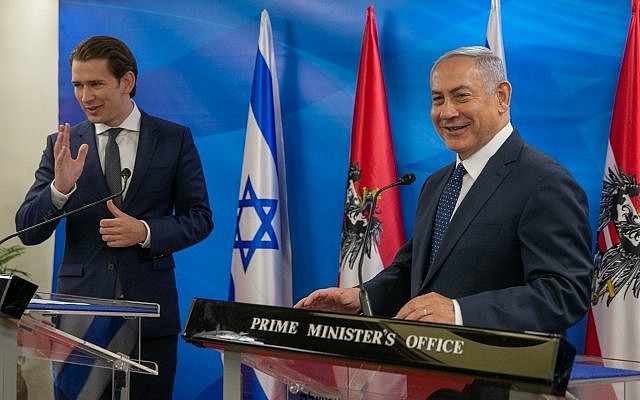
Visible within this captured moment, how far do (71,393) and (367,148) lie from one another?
2.46 m

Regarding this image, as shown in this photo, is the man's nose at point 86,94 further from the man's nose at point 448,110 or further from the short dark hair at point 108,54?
the man's nose at point 448,110

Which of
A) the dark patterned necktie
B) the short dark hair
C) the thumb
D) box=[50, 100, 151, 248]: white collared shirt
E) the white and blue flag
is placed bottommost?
the thumb

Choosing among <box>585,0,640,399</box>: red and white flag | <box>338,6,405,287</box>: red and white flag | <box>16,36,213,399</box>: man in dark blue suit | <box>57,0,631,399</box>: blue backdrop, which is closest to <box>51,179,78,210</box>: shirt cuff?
<box>16,36,213,399</box>: man in dark blue suit

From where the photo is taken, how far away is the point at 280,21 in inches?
221

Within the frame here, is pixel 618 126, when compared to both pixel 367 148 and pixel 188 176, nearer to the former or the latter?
pixel 367 148

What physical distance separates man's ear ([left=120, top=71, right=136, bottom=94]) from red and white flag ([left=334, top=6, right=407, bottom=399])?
1.38 meters

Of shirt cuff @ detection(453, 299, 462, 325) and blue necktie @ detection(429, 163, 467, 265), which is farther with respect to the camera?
blue necktie @ detection(429, 163, 467, 265)

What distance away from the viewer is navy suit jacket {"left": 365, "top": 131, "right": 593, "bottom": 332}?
2258 millimetres

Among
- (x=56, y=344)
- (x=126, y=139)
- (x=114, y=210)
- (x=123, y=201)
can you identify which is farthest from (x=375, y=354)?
(x=126, y=139)

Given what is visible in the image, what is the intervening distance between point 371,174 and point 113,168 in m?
1.53

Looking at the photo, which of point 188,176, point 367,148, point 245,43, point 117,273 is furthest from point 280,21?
point 117,273

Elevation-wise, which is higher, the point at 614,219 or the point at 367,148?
the point at 367,148

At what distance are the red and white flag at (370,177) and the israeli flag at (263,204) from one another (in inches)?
18.2

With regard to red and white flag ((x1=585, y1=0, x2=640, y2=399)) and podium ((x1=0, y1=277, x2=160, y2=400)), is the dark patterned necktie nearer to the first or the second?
podium ((x1=0, y1=277, x2=160, y2=400))
